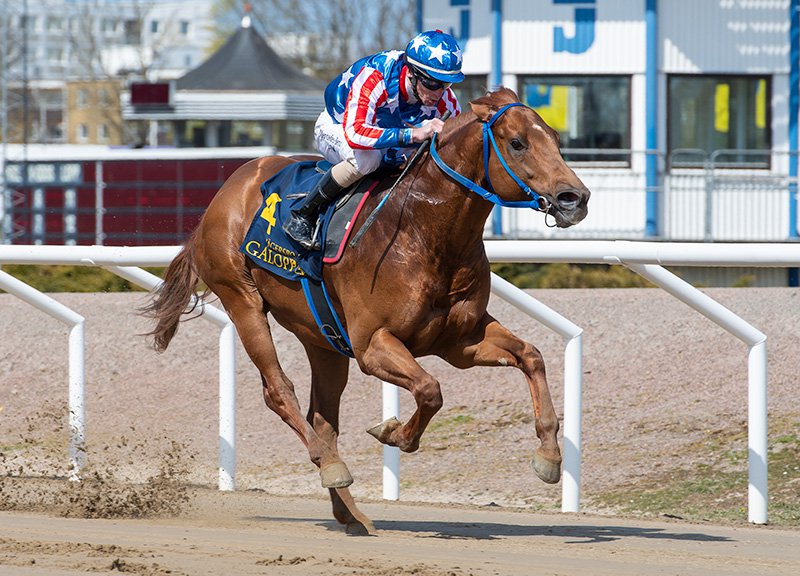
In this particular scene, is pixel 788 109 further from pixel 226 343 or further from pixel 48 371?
pixel 226 343

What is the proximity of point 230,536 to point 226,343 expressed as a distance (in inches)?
65.4

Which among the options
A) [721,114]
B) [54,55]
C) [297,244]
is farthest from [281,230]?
[54,55]

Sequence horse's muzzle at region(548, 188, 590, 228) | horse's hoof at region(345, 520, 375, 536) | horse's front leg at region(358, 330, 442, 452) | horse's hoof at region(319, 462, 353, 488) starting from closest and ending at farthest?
horse's muzzle at region(548, 188, 590, 228), horse's front leg at region(358, 330, 442, 452), horse's hoof at region(319, 462, 353, 488), horse's hoof at region(345, 520, 375, 536)

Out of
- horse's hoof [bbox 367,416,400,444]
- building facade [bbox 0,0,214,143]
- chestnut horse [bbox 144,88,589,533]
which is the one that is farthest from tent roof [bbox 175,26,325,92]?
horse's hoof [bbox 367,416,400,444]

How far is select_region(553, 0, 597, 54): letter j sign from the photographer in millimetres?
16047

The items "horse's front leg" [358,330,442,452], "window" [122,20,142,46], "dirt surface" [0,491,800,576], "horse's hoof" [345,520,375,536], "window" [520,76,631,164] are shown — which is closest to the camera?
"dirt surface" [0,491,800,576]

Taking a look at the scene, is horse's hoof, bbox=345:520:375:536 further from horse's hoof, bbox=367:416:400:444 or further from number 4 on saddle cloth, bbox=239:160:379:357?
number 4 on saddle cloth, bbox=239:160:379:357

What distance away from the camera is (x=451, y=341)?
5.27 m

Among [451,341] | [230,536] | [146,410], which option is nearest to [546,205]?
[451,341]

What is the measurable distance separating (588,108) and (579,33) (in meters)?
0.81

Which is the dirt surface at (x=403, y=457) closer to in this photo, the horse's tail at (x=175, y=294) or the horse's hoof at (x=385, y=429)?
the horse's hoof at (x=385, y=429)

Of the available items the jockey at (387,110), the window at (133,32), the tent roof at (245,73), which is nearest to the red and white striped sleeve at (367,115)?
the jockey at (387,110)

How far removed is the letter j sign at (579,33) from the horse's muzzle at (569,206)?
38.1 ft

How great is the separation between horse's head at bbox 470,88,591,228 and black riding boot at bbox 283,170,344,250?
0.70 m
